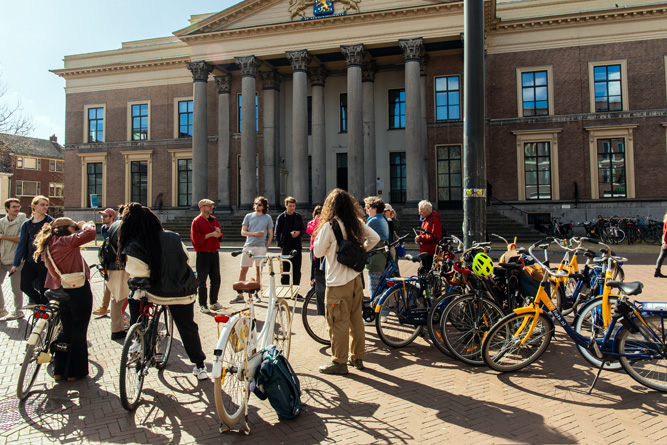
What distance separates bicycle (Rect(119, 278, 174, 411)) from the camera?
3967 mm

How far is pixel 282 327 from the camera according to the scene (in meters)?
4.96

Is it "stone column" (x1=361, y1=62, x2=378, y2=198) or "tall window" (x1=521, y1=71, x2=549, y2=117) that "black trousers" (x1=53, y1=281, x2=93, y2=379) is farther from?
"tall window" (x1=521, y1=71, x2=549, y2=117)

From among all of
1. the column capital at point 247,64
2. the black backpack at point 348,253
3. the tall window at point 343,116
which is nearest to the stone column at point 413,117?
the tall window at point 343,116

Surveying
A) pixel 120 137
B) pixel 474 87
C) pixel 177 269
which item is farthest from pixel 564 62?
pixel 120 137

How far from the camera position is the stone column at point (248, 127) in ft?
87.2

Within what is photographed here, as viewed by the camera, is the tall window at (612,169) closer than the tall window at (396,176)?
Yes

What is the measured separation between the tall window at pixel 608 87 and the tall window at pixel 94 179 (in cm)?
3438

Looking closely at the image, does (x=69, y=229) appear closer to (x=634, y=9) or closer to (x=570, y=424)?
(x=570, y=424)

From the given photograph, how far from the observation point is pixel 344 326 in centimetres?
492

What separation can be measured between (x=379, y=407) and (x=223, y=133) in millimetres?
28180

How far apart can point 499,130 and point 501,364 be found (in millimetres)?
24225

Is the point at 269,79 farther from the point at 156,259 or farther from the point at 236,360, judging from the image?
the point at 236,360

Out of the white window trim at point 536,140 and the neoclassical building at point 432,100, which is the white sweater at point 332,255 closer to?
the neoclassical building at point 432,100

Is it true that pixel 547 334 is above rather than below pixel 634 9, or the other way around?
below
